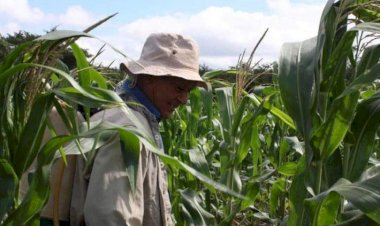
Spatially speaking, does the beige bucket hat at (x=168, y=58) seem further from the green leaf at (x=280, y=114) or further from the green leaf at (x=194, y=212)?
the green leaf at (x=194, y=212)

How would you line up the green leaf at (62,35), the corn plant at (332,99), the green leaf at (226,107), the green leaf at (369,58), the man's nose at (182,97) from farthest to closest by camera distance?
the green leaf at (226,107), the man's nose at (182,97), the green leaf at (369,58), the corn plant at (332,99), the green leaf at (62,35)

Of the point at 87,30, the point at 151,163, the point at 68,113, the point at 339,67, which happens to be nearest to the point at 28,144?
the point at 68,113

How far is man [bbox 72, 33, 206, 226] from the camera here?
5.24 feet

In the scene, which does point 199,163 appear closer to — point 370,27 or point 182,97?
point 182,97

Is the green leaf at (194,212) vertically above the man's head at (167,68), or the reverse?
the man's head at (167,68)

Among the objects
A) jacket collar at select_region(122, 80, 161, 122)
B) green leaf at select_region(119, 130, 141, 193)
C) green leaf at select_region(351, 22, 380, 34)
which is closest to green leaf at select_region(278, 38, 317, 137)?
green leaf at select_region(351, 22, 380, 34)

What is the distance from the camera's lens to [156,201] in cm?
180

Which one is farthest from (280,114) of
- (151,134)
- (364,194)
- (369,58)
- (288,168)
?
(364,194)

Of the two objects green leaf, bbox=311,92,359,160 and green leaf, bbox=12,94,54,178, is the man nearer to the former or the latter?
green leaf, bbox=12,94,54,178

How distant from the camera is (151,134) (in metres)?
1.79

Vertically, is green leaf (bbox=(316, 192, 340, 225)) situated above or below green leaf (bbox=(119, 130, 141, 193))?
below

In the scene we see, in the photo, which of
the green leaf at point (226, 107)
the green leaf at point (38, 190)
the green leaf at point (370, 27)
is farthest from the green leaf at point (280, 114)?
the green leaf at point (38, 190)

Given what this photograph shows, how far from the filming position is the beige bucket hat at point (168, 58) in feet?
5.86

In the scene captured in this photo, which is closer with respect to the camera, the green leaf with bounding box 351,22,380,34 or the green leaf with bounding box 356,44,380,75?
the green leaf with bounding box 351,22,380,34
